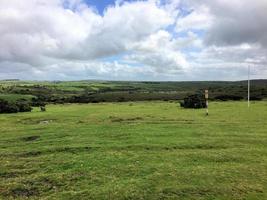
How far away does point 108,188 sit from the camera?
12672mm

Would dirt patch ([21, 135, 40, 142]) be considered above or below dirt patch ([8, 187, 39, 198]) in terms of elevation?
above

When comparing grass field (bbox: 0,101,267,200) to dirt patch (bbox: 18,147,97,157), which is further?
dirt patch (bbox: 18,147,97,157)

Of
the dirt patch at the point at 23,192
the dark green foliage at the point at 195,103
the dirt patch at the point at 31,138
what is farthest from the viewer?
the dark green foliage at the point at 195,103

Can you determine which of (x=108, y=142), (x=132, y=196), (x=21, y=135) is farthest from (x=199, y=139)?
(x=21, y=135)

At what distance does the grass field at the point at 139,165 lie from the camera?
1237cm

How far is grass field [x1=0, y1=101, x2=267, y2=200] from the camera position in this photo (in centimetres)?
1237

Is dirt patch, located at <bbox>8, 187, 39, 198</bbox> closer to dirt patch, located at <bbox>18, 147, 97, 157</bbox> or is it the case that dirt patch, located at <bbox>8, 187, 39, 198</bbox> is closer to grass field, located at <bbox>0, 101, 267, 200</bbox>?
grass field, located at <bbox>0, 101, 267, 200</bbox>

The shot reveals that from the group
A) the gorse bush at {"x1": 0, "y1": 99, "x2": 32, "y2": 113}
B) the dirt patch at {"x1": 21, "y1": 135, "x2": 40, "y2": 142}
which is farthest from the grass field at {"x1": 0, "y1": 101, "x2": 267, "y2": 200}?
the gorse bush at {"x1": 0, "y1": 99, "x2": 32, "y2": 113}

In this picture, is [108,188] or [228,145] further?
[228,145]

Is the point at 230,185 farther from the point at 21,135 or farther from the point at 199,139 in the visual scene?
the point at 21,135

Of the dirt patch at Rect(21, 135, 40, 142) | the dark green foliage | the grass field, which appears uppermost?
the dark green foliage

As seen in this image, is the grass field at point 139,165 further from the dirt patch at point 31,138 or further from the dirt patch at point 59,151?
the dirt patch at point 31,138

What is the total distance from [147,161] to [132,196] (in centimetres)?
466

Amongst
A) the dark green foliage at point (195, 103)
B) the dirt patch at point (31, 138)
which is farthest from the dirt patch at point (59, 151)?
the dark green foliage at point (195, 103)
